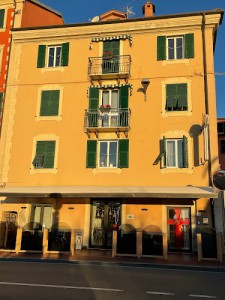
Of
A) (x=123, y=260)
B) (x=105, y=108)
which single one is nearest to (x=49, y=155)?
(x=105, y=108)

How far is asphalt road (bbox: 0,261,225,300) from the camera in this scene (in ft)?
25.3

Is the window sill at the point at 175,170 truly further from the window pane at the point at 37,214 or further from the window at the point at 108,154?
the window pane at the point at 37,214

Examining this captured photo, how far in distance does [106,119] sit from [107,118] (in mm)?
85

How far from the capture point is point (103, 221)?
58.1 feet

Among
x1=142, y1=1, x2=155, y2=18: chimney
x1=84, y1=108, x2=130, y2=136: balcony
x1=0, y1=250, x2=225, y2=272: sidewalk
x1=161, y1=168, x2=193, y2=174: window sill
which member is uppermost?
x1=142, y1=1, x2=155, y2=18: chimney

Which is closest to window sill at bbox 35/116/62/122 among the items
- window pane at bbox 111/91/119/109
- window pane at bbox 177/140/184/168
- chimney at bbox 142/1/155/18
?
window pane at bbox 111/91/119/109

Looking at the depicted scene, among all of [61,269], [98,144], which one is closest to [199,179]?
[98,144]

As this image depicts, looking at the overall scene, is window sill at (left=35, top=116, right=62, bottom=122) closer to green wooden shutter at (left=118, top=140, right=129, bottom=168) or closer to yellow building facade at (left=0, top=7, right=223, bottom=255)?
yellow building facade at (left=0, top=7, right=223, bottom=255)

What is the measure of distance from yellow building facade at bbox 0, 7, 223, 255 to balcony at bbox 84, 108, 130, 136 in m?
0.06

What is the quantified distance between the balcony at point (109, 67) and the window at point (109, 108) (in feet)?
2.73

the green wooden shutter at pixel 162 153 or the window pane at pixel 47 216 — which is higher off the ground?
the green wooden shutter at pixel 162 153

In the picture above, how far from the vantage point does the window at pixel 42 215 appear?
18219 mm

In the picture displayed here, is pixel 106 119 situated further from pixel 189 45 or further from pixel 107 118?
pixel 189 45

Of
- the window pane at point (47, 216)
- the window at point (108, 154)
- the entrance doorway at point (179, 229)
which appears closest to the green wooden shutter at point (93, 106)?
the window at point (108, 154)
